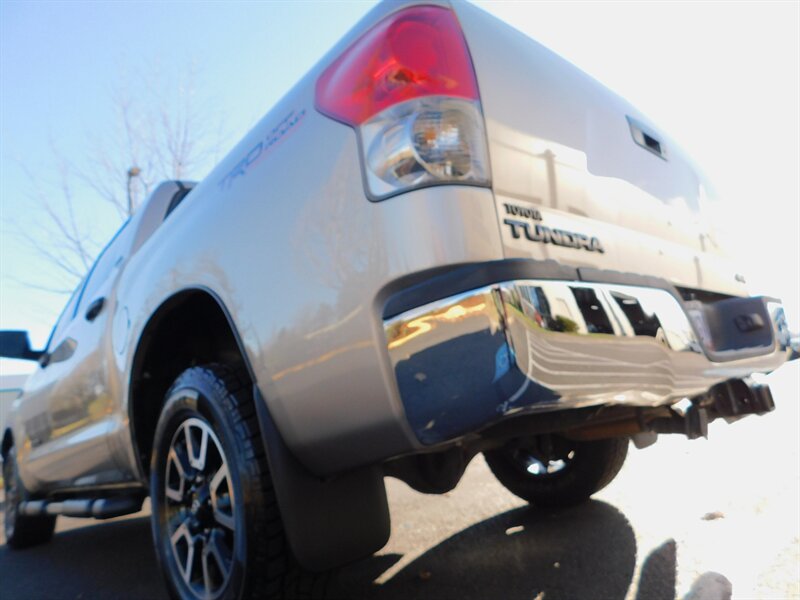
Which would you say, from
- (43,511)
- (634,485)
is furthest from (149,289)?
(634,485)

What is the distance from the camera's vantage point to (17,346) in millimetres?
3820

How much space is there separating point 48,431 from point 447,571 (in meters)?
2.42

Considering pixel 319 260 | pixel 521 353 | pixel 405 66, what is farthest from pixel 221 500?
pixel 405 66

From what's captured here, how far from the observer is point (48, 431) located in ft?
10.9

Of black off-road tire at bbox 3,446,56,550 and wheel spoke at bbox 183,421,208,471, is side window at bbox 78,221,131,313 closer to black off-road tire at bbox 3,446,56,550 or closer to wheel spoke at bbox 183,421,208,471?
wheel spoke at bbox 183,421,208,471

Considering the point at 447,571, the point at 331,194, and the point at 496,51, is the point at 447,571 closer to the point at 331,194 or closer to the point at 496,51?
the point at 331,194

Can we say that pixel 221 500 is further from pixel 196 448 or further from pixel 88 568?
pixel 88 568

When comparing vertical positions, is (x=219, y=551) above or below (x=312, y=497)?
below

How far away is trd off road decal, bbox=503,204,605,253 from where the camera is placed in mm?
1336

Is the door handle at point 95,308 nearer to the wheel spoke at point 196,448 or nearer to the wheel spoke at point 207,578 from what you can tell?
the wheel spoke at point 196,448

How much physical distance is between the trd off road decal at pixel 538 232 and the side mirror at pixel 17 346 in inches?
142

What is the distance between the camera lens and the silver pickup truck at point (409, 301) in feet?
4.12

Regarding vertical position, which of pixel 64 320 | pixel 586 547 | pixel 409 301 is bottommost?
pixel 586 547

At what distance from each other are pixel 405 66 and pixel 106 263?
2554 mm
